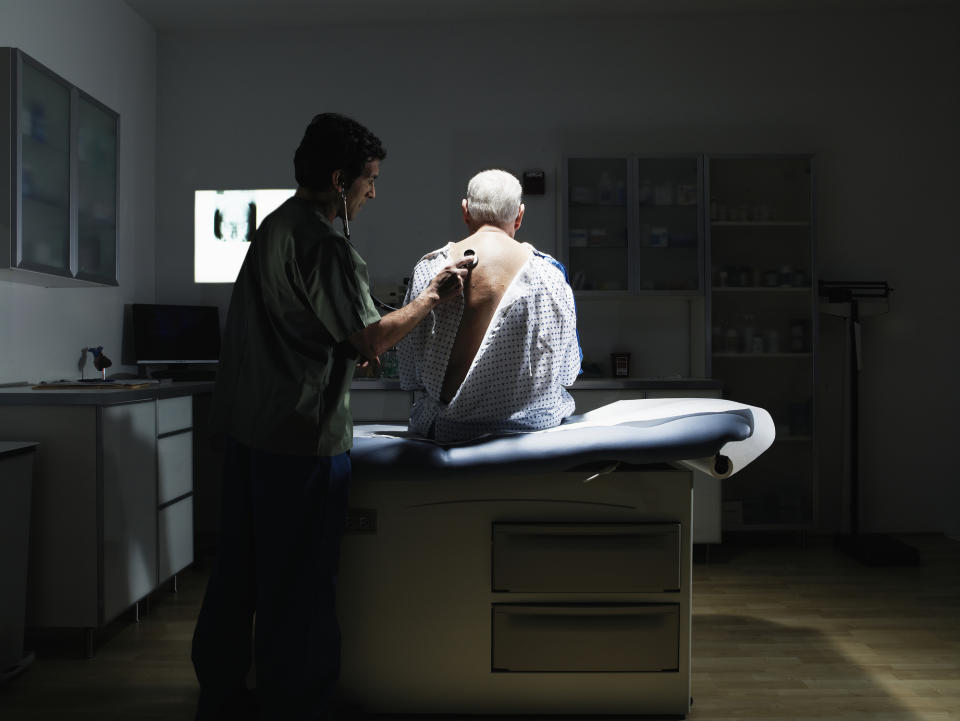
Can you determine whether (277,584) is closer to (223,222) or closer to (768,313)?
(223,222)

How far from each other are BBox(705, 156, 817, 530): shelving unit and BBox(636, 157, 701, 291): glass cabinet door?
0.11 m

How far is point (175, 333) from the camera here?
155 inches

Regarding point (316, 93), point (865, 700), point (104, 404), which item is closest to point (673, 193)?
point (316, 93)

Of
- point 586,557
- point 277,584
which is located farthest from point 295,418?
point 586,557

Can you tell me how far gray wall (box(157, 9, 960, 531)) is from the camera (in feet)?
13.7

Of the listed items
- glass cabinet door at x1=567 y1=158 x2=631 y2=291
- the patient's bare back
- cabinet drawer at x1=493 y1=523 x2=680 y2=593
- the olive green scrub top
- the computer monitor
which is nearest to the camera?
the olive green scrub top

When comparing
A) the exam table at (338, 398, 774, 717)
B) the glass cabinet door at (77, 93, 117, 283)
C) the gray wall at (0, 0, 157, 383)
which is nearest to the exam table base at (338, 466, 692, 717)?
the exam table at (338, 398, 774, 717)

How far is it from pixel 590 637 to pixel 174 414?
6.11 feet

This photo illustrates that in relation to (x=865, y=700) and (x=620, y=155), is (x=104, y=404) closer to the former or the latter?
(x=865, y=700)

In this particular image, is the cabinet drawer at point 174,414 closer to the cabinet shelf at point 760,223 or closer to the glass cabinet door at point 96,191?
the glass cabinet door at point 96,191

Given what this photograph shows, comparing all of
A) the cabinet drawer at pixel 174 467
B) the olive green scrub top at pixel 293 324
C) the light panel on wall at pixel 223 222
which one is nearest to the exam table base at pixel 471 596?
the olive green scrub top at pixel 293 324

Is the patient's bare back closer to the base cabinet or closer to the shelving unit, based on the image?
the base cabinet

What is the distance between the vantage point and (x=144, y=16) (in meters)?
4.09

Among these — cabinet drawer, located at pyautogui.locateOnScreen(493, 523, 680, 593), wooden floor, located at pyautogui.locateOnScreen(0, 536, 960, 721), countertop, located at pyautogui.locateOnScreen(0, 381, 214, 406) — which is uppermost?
countertop, located at pyautogui.locateOnScreen(0, 381, 214, 406)
